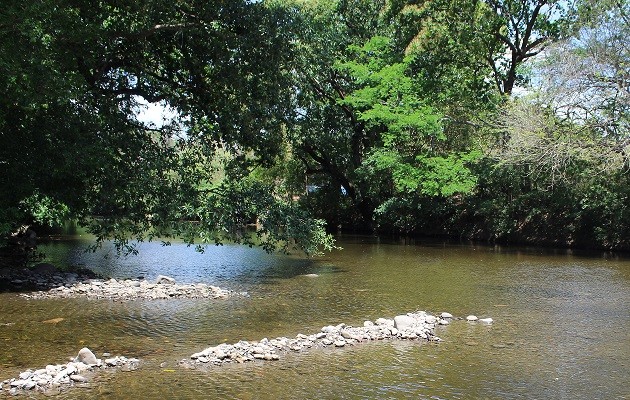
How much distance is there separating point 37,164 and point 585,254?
2090cm

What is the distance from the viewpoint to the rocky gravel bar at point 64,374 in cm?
693

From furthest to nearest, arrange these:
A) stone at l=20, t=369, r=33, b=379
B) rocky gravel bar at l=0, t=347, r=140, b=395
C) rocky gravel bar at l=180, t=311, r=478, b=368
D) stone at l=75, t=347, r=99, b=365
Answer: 1. rocky gravel bar at l=180, t=311, r=478, b=368
2. stone at l=75, t=347, r=99, b=365
3. stone at l=20, t=369, r=33, b=379
4. rocky gravel bar at l=0, t=347, r=140, b=395

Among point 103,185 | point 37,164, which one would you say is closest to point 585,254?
point 103,185

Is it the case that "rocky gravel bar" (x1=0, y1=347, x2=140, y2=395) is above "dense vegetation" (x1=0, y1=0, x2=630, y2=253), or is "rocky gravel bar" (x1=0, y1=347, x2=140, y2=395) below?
below

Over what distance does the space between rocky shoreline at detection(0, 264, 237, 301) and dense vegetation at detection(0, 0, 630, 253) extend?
1.35 m

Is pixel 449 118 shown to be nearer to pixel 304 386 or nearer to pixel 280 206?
pixel 280 206

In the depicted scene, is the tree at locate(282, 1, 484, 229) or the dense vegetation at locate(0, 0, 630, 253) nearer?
the dense vegetation at locate(0, 0, 630, 253)

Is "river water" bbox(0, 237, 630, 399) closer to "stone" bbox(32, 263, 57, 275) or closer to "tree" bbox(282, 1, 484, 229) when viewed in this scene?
"stone" bbox(32, 263, 57, 275)

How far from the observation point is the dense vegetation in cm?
1321

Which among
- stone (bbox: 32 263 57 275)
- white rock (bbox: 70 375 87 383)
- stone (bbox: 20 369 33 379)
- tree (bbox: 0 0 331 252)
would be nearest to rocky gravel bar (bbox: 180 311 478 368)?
white rock (bbox: 70 375 87 383)

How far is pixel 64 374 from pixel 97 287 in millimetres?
6752

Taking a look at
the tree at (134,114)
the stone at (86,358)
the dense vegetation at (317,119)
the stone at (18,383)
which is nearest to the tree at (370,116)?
the dense vegetation at (317,119)

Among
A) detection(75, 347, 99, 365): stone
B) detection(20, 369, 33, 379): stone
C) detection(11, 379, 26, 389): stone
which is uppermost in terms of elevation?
detection(75, 347, 99, 365): stone

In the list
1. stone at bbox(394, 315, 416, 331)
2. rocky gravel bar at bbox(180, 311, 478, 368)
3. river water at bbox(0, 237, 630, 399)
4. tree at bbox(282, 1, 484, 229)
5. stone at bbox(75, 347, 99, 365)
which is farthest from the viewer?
tree at bbox(282, 1, 484, 229)
